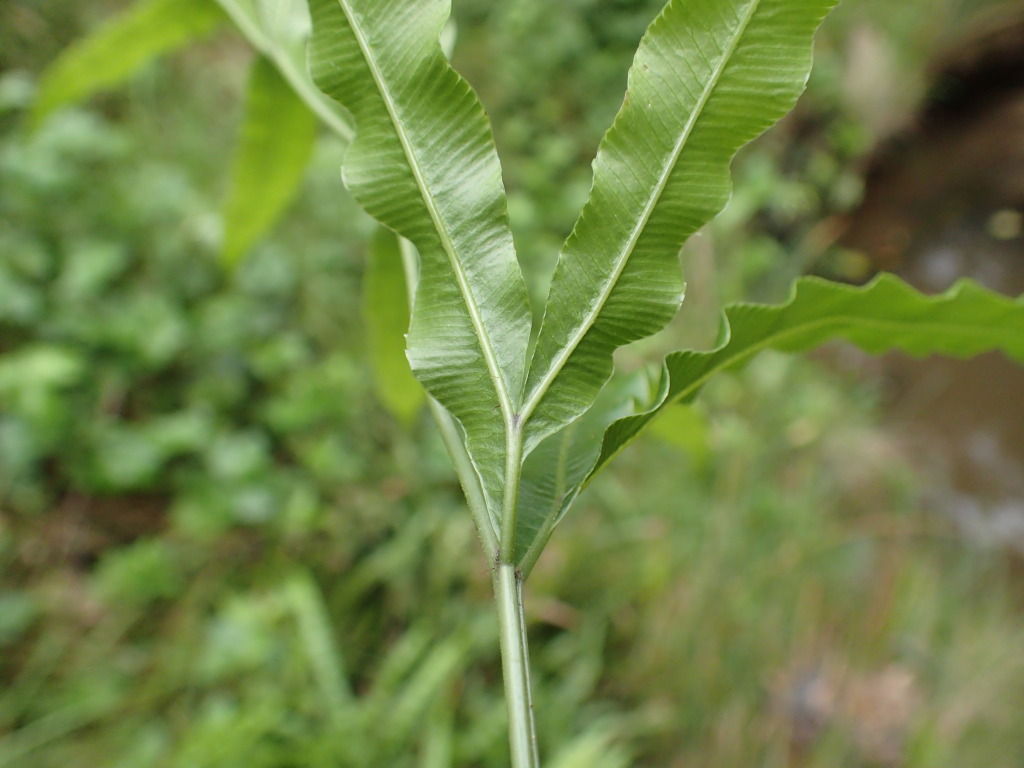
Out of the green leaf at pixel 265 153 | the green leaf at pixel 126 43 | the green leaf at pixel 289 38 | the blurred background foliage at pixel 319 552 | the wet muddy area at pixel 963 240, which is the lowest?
the wet muddy area at pixel 963 240

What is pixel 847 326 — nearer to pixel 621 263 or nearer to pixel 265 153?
pixel 621 263

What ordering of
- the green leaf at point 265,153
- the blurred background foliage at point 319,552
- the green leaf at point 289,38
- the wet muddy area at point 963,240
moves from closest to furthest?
the green leaf at point 289,38, the green leaf at point 265,153, the blurred background foliage at point 319,552, the wet muddy area at point 963,240

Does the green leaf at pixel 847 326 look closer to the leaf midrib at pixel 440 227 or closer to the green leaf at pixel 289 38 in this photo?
the leaf midrib at pixel 440 227

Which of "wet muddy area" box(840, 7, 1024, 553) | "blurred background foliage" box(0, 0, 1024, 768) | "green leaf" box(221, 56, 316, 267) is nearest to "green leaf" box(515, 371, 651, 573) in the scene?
"green leaf" box(221, 56, 316, 267)

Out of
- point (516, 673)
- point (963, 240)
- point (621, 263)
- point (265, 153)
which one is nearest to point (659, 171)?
point (621, 263)

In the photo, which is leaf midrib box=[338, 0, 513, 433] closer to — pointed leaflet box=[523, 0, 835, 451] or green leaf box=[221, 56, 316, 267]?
pointed leaflet box=[523, 0, 835, 451]

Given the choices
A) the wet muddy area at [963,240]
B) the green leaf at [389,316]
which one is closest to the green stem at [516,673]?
the green leaf at [389,316]
